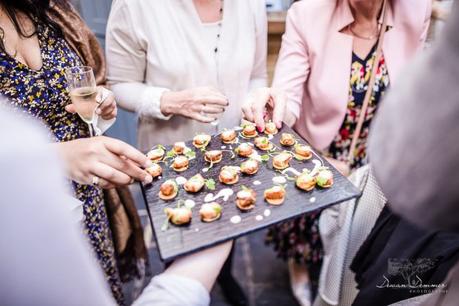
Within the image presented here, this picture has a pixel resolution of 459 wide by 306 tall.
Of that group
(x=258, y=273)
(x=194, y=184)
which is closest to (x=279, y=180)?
(x=194, y=184)

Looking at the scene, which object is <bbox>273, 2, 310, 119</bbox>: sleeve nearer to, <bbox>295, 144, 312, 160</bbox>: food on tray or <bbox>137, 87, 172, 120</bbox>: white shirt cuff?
<bbox>295, 144, 312, 160</bbox>: food on tray

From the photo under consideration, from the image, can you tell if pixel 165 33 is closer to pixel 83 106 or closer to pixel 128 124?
pixel 83 106

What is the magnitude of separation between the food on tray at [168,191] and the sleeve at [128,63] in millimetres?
578

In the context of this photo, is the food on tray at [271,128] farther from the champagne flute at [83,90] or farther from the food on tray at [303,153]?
the champagne flute at [83,90]

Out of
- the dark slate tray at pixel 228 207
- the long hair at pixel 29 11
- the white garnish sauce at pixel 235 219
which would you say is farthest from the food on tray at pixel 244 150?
the long hair at pixel 29 11

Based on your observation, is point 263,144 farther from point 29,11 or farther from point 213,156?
point 29,11

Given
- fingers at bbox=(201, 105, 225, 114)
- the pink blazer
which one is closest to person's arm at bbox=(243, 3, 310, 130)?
the pink blazer

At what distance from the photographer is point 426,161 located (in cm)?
46

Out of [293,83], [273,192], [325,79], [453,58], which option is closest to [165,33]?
[293,83]

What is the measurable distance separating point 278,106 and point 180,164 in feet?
1.68

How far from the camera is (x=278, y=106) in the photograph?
5.24 ft

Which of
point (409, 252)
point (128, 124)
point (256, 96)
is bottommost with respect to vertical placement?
point (128, 124)

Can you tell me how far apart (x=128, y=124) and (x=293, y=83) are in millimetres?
1781

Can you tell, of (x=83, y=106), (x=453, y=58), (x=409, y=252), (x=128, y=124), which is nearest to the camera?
(x=453, y=58)
